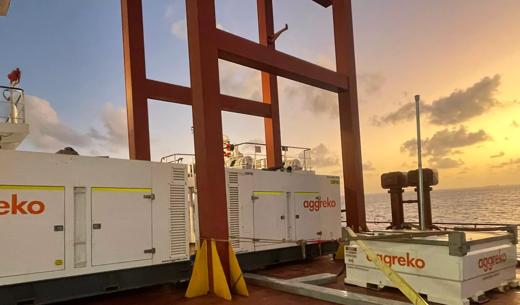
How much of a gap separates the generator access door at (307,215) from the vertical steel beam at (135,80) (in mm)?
4238

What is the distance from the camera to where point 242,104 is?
1414cm

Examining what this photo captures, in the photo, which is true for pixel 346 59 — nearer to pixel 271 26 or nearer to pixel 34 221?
pixel 271 26

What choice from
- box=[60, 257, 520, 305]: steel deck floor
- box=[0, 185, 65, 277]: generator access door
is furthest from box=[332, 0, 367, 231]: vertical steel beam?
box=[0, 185, 65, 277]: generator access door

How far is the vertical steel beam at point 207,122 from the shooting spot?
7895mm

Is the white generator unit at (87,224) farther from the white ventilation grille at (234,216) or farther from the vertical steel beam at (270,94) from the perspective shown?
the vertical steel beam at (270,94)

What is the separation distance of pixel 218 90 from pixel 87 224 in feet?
10.9

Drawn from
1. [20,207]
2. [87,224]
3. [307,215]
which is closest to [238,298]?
[87,224]

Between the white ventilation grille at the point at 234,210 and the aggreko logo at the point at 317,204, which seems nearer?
the white ventilation grille at the point at 234,210

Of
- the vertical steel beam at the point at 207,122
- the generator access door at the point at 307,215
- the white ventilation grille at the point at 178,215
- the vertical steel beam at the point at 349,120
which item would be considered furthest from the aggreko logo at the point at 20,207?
the vertical steel beam at the point at 349,120

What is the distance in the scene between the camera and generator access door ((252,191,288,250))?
9844mm

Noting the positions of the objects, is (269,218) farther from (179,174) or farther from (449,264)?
(449,264)

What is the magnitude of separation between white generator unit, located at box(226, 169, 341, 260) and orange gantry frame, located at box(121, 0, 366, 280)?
846 millimetres

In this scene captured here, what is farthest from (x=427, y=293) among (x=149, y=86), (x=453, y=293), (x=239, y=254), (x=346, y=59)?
(x=149, y=86)

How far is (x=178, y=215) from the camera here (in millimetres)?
8289
